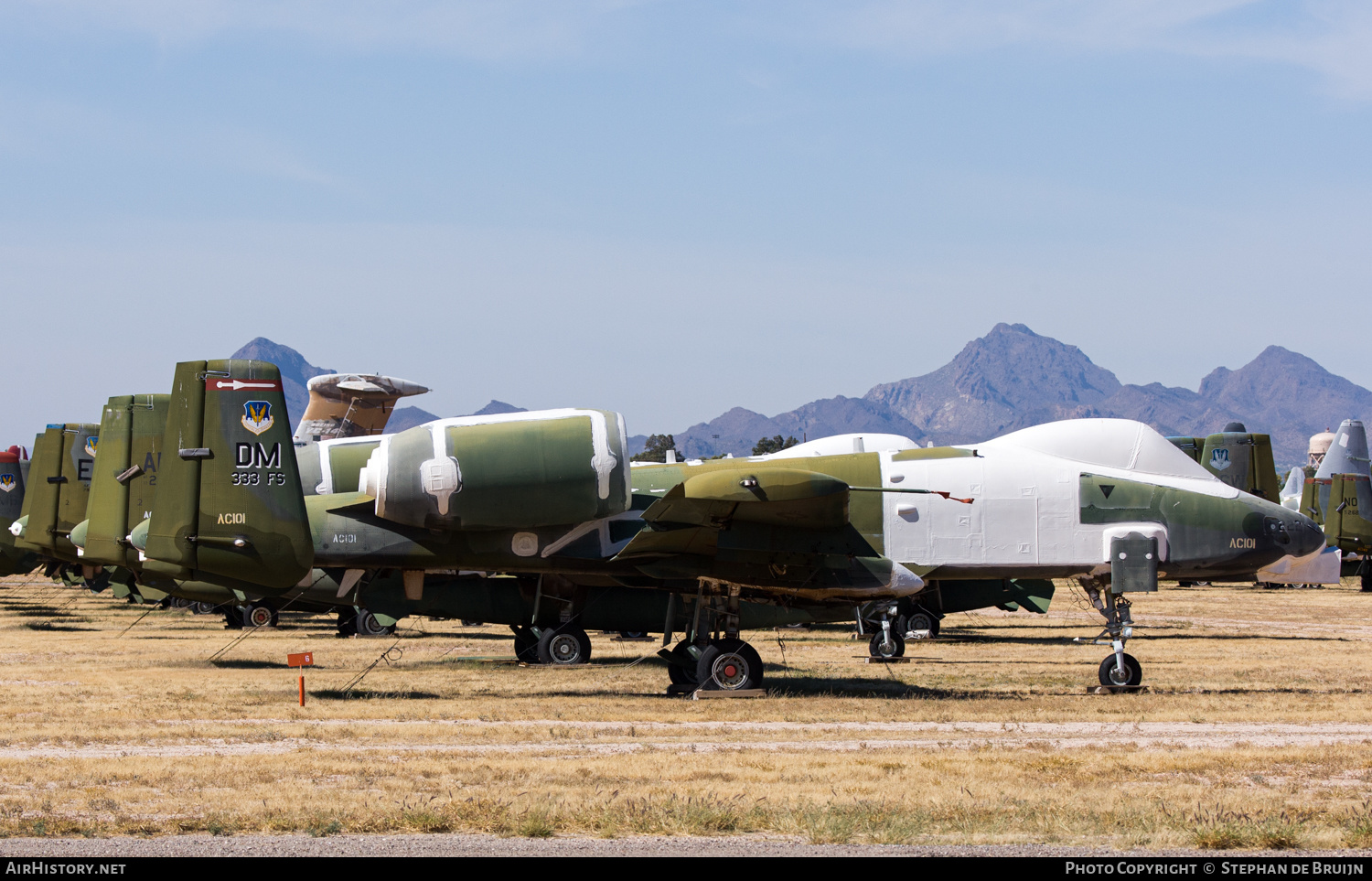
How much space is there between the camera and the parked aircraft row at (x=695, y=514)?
1647 centimetres

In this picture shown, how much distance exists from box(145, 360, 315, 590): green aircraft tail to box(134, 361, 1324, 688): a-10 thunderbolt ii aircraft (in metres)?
0.02

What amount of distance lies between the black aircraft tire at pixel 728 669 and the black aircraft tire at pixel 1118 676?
5.04 metres

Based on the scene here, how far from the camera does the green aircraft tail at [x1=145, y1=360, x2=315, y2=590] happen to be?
16375 millimetres

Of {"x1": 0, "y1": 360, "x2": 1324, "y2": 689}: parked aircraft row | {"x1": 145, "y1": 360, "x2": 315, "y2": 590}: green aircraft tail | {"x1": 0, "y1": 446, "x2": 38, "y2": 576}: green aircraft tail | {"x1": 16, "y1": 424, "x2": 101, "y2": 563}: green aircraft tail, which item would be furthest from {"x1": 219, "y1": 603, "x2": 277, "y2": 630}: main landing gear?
{"x1": 145, "y1": 360, "x2": 315, "y2": 590}: green aircraft tail

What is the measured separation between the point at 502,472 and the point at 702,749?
5305 mm

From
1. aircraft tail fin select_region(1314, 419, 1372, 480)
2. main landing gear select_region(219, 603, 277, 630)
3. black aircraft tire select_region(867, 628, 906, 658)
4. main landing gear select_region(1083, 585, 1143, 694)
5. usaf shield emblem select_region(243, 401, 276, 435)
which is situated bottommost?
main landing gear select_region(219, 603, 277, 630)

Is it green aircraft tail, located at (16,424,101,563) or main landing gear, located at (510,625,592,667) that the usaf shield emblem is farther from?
green aircraft tail, located at (16,424,101,563)

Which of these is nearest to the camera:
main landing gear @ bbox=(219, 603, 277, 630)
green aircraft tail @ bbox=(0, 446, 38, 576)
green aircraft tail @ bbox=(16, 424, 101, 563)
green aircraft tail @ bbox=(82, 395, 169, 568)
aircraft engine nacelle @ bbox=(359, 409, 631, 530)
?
aircraft engine nacelle @ bbox=(359, 409, 631, 530)

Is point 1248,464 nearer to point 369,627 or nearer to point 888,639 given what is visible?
point 888,639

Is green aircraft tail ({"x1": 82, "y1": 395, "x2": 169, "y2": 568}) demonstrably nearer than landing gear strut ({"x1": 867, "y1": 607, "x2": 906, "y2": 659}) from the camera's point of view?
Yes

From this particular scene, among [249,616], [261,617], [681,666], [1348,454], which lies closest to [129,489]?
[681,666]

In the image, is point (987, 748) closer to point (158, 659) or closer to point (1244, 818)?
point (1244, 818)

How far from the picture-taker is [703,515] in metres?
16.6

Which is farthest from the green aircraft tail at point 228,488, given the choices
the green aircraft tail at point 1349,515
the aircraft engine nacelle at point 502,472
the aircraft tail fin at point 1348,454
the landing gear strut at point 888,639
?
the aircraft tail fin at point 1348,454
